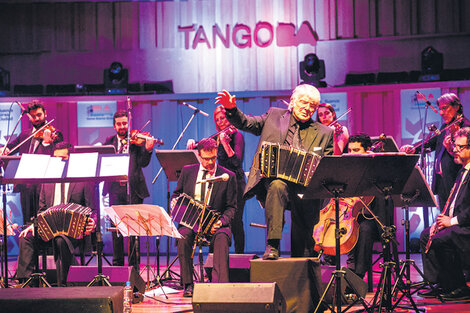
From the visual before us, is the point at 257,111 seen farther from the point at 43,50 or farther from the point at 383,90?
the point at 43,50

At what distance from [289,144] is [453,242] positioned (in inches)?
72.6

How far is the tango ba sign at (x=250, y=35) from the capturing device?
32.5 feet

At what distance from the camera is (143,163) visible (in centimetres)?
666

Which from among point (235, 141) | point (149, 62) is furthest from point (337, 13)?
point (235, 141)

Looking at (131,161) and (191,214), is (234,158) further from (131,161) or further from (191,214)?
(131,161)

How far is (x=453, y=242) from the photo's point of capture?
5102 millimetres

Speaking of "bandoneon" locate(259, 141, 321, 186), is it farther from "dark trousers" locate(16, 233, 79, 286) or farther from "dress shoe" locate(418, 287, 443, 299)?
"dark trousers" locate(16, 233, 79, 286)

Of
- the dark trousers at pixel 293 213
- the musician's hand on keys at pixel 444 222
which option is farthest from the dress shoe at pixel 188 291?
the musician's hand on keys at pixel 444 222

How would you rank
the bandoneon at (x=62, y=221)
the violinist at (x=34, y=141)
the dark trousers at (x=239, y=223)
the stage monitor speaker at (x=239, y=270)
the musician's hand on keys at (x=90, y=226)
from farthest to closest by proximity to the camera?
the violinist at (x=34, y=141) → the dark trousers at (x=239, y=223) → the musician's hand on keys at (x=90, y=226) → the bandoneon at (x=62, y=221) → the stage monitor speaker at (x=239, y=270)

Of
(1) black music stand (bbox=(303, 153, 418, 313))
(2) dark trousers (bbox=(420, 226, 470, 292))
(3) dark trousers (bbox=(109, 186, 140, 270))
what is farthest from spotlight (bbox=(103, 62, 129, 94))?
(1) black music stand (bbox=(303, 153, 418, 313))

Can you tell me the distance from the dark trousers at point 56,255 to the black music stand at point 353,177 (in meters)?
2.72

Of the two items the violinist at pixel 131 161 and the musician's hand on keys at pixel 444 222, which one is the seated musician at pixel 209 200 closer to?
the violinist at pixel 131 161

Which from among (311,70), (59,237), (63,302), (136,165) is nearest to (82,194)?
(59,237)

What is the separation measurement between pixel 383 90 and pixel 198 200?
14.2 ft
